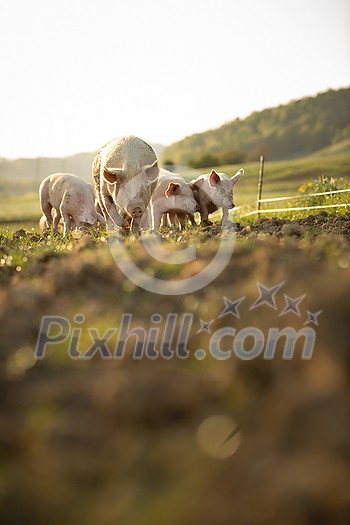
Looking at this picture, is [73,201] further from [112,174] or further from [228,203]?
[112,174]

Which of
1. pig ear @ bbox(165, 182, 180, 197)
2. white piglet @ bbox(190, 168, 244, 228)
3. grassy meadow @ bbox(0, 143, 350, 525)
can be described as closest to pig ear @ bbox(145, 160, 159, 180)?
pig ear @ bbox(165, 182, 180, 197)

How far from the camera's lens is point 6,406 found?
2230 mm

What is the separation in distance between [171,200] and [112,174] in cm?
146

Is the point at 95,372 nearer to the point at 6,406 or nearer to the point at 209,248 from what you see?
the point at 6,406

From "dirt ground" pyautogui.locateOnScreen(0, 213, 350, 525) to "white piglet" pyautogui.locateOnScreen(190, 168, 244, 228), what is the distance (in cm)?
665

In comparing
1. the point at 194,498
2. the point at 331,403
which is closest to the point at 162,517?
the point at 194,498

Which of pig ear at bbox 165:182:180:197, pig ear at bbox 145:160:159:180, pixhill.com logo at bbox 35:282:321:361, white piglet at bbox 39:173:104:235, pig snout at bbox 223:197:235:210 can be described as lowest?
white piglet at bbox 39:173:104:235

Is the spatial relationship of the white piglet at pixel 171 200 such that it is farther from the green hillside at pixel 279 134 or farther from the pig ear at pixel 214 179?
the green hillside at pixel 279 134

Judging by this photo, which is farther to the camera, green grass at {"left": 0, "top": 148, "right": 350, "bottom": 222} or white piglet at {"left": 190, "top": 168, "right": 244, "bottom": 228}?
green grass at {"left": 0, "top": 148, "right": 350, "bottom": 222}

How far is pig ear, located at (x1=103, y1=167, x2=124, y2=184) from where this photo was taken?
8.41m

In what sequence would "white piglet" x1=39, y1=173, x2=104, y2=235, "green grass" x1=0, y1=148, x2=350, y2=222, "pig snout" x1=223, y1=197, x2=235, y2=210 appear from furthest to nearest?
"green grass" x1=0, y1=148, x2=350, y2=222, "white piglet" x1=39, y1=173, x2=104, y2=235, "pig snout" x1=223, y1=197, x2=235, y2=210

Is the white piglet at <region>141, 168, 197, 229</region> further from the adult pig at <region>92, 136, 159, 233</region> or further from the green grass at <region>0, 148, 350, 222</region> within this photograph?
the green grass at <region>0, 148, 350, 222</region>

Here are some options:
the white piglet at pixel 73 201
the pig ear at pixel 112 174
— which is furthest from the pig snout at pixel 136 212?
the white piglet at pixel 73 201

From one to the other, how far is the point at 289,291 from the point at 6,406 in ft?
4.83
